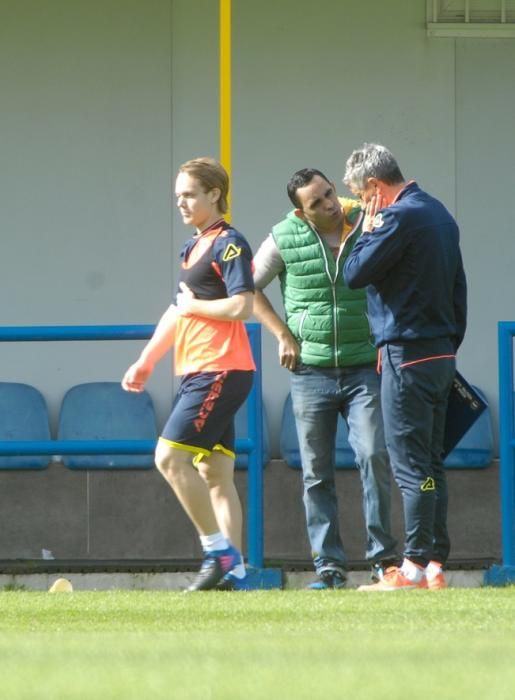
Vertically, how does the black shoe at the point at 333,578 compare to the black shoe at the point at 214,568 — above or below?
below

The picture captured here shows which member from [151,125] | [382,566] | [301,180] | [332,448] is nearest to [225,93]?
[301,180]

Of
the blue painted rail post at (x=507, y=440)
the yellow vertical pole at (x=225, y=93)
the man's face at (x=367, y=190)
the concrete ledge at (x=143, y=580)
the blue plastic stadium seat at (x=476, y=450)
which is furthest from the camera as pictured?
the blue plastic stadium seat at (x=476, y=450)

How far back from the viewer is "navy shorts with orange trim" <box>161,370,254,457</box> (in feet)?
23.0

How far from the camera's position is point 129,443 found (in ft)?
26.4

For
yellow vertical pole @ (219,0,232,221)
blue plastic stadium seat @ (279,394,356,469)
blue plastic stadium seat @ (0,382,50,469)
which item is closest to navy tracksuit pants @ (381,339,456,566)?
yellow vertical pole @ (219,0,232,221)

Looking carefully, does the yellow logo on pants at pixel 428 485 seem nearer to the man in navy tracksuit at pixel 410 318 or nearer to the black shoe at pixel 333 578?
the man in navy tracksuit at pixel 410 318

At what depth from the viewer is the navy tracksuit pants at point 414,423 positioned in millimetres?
7008

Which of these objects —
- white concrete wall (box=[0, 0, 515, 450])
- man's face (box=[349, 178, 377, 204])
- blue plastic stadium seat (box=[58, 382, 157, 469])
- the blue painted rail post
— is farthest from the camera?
white concrete wall (box=[0, 0, 515, 450])

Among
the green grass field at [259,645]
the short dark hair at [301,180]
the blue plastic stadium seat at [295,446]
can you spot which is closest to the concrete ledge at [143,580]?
the blue plastic stadium seat at [295,446]

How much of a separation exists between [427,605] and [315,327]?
65.5 inches

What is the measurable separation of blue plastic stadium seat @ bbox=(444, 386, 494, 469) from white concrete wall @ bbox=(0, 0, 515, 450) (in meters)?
0.27

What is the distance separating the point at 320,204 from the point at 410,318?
76cm

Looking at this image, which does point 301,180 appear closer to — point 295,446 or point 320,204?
point 320,204

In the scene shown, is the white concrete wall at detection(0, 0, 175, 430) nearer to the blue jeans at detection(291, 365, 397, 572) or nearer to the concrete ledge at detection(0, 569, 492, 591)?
the concrete ledge at detection(0, 569, 492, 591)
